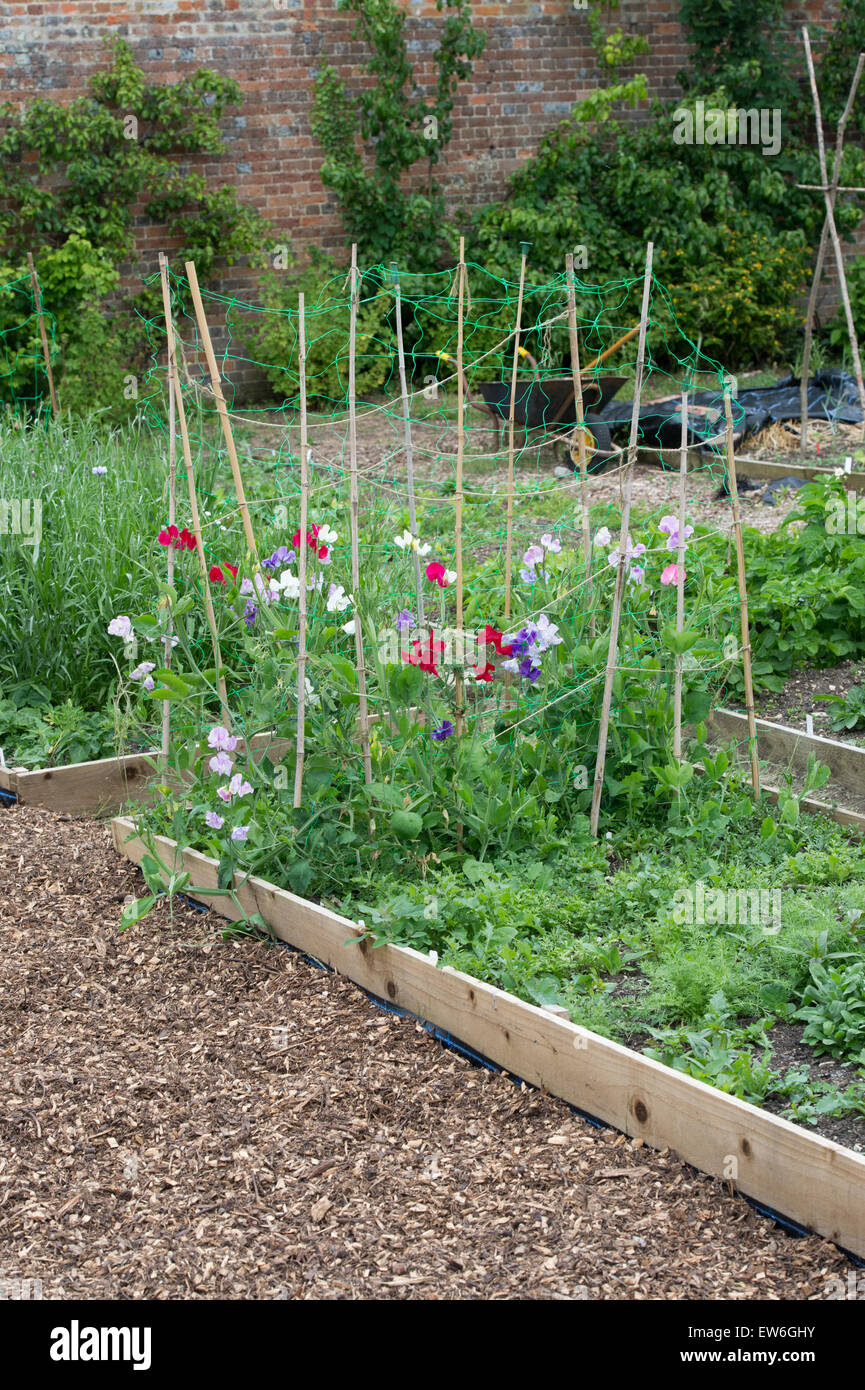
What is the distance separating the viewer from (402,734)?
3.32 metres

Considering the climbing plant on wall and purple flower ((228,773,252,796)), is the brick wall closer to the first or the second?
the climbing plant on wall

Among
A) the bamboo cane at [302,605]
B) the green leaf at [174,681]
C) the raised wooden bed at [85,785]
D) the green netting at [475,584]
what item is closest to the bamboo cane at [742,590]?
the green netting at [475,584]

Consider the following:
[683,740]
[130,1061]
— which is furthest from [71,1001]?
[683,740]

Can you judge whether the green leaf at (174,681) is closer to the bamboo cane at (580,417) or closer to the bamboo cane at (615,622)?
the bamboo cane at (615,622)

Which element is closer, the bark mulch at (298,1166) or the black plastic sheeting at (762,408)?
the bark mulch at (298,1166)

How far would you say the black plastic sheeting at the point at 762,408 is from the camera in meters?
8.62

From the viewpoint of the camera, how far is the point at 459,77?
35.7ft

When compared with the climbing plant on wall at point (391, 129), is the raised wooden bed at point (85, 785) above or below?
below

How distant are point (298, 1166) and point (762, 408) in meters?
7.53

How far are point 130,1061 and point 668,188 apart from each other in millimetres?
10348

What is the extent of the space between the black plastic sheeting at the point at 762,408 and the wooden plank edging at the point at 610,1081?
5.78 meters

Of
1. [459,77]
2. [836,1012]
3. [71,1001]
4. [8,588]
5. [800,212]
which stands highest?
[459,77]

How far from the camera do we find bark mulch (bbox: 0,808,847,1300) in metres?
2.19
